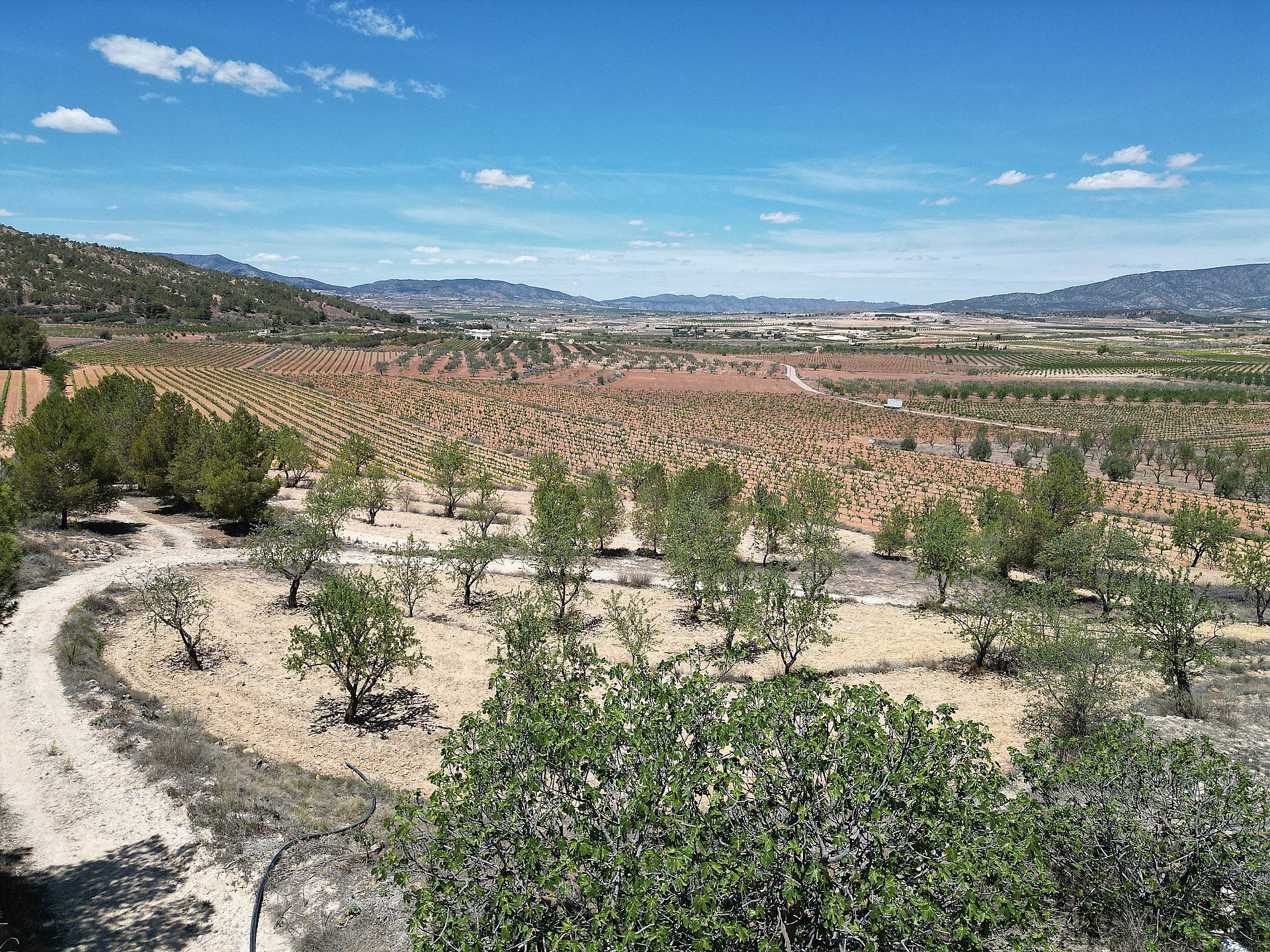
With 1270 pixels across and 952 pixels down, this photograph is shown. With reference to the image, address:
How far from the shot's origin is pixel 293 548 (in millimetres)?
25047

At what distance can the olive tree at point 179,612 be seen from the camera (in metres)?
20.0

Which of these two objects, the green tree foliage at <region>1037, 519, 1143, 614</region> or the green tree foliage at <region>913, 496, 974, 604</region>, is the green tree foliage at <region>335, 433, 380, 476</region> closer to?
the green tree foliage at <region>913, 496, 974, 604</region>

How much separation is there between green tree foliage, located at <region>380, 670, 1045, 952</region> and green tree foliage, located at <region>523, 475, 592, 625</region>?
657 inches

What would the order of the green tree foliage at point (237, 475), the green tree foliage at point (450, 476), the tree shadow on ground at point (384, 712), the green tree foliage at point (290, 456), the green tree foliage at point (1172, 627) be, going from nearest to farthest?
the green tree foliage at point (1172, 627) < the tree shadow on ground at point (384, 712) < the green tree foliage at point (237, 475) < the green tree foliage at point (450, 476) < the green tree foliage at point (290, 456)

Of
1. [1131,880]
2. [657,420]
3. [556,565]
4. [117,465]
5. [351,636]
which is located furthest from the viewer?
[657,420]

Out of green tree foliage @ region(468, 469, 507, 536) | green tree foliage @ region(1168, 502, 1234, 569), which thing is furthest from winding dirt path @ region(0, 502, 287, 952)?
green tree foliage @ region(1168, 502, 1234, 569)

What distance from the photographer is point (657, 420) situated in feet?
307

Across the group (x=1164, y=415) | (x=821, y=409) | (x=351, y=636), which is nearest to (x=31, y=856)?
(x=351, y=636)

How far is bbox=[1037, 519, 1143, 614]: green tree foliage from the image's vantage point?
25688mm

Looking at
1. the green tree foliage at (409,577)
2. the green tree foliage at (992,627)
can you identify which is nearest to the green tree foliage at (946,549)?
the green tree foliage at (992,627)

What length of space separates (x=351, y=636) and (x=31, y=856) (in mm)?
7426

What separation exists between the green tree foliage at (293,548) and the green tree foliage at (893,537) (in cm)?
3007

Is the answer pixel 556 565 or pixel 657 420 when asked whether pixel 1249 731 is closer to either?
pixel 556 565

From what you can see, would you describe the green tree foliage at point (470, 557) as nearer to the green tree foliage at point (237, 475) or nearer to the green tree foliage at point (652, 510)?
the green tree foliage at point (652, 510)
